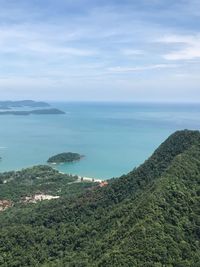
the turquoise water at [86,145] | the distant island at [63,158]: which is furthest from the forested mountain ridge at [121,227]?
the distant island at [63,158]

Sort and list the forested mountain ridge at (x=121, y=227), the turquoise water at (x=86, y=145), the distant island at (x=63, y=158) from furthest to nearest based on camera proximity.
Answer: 1. the distant island at (x=63, y=158)
2. the turquoise water at (x=86, y=145)
3. the forested mountain ridge at (x=121, y=227)

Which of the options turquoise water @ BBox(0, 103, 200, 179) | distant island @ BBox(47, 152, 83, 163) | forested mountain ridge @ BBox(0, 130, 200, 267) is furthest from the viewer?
distant island @ BBox(47, 152, 83, 163)

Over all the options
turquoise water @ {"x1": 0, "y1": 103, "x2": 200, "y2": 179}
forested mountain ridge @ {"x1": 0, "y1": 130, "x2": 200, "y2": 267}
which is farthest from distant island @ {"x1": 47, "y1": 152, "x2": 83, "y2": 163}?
forested mountain ridge @ {"x1": 0, "y1": 130, "x2": 200, "y2": 267}

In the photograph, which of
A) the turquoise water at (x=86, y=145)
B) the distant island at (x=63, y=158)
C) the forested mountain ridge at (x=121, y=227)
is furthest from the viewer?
the distant island at (x=63, y=158)

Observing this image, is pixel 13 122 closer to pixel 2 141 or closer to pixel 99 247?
pixel 2 141

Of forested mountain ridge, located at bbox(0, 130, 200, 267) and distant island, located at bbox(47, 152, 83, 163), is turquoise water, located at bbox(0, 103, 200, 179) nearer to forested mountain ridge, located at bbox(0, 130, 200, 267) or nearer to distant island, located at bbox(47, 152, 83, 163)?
distant island, located at bbox(47, 152, 83, 163)

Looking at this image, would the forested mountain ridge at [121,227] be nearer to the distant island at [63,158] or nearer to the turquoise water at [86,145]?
the turquoise water at [86,145]

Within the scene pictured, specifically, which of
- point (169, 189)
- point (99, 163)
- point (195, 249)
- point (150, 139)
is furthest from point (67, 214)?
point (150, 139)

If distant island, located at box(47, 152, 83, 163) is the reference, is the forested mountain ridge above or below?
above
